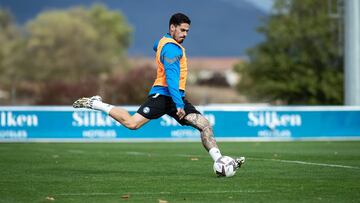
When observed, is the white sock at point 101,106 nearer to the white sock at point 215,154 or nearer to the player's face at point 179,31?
the player's face at point 179,31

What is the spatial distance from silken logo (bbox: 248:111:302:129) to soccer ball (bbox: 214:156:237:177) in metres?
14.4

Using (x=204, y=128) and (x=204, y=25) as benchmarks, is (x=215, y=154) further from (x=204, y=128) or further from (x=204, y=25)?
(x=204, y=25)

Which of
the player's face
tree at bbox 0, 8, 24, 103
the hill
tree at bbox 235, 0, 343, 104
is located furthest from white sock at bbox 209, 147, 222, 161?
the hill

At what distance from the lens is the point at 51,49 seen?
90625 millimetres

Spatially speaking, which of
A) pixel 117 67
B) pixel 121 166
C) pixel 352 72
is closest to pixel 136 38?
pixel 117 67

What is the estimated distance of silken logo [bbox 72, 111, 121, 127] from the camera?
2623 centimetres

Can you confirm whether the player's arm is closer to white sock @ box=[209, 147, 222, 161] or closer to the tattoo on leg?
the tattoo on leg

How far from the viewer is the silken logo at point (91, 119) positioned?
2623cm

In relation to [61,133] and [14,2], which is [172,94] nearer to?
[61,133]

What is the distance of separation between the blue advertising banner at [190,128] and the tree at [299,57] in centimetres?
3128

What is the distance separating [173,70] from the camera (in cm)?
1242

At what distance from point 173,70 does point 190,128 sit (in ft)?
45.9

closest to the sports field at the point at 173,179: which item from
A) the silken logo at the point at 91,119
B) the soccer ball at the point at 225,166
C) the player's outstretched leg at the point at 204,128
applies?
A: the soccer ball at the point at 225,166

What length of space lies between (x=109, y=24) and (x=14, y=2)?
38213 mm
